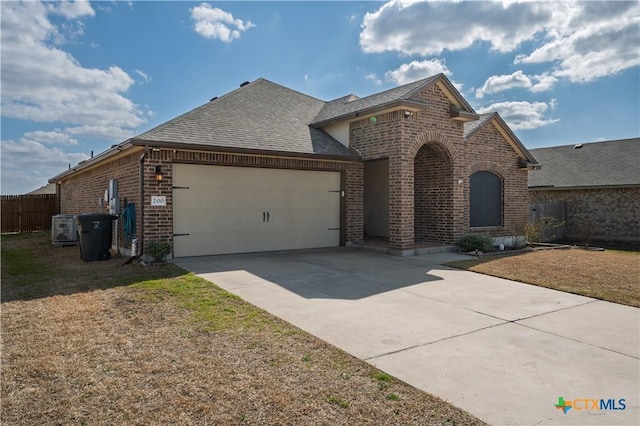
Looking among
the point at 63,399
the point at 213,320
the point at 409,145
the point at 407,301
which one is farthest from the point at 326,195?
the point at 63,399

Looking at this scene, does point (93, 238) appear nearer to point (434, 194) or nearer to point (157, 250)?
point (157, 250)

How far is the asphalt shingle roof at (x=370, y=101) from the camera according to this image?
1162 cm

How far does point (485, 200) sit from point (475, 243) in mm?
2621

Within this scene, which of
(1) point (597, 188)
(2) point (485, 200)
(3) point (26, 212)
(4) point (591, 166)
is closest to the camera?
(2) point (485, 200)

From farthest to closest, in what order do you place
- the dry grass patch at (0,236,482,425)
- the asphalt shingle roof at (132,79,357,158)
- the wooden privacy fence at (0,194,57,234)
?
the wooden privacy fence at (0,194,57,234) < the asphalt shingle roof at (132,79,357,158) < the dry grass patch at (0,236,482,425)

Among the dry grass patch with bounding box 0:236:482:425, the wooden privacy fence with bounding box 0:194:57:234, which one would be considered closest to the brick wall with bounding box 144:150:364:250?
the dry grass patch with bounding box 0:236:482:425

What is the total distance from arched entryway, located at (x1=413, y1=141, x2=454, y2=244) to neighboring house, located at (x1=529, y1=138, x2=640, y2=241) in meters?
8.79

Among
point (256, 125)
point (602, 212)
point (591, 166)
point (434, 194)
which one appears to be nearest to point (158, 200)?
point (256, 125)

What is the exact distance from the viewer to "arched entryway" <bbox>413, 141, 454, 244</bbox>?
41.2ft

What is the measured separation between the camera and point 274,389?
3.43 metres

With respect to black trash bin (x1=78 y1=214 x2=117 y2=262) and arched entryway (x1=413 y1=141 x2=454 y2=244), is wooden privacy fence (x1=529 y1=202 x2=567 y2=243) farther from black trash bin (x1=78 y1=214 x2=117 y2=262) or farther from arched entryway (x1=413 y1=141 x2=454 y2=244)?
black trash bin (x1=78 y1=214 x2=117 y2=262)

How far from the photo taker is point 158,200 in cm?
967

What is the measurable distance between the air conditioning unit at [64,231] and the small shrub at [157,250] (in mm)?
6899

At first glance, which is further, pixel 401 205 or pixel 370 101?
pixel 370 101
